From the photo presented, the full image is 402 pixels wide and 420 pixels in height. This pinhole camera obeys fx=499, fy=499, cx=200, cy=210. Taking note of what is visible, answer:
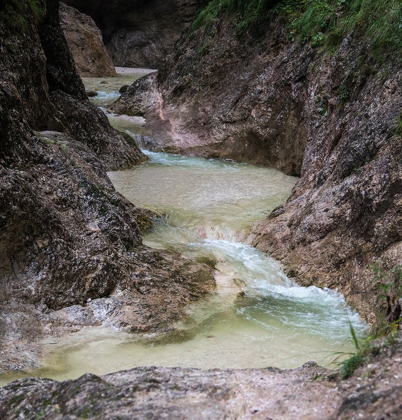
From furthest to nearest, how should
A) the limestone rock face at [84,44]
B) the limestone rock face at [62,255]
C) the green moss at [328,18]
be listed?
the limestone rock face at [84,44] → the green moss at [328,18] → the limestone rock face at [62,255]

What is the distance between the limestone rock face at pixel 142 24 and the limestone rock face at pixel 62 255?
19.0 meters

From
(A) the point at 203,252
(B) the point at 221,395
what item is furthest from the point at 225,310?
(B) the point at 221,395

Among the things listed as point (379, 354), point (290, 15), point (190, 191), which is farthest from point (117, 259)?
point (290, 15)

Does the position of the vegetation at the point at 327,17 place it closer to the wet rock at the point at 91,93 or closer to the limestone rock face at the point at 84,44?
the wet rock at the point at 91,93

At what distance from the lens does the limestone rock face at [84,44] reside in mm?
18125

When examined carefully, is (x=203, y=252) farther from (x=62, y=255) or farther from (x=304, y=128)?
(x=304, y=128)

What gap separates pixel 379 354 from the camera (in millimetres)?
2033

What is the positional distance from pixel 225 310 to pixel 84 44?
16325mm

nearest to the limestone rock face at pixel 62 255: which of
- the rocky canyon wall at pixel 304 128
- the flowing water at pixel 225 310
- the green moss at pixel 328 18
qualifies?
the flowing water at pixel 225 310

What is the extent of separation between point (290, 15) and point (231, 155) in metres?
3.14

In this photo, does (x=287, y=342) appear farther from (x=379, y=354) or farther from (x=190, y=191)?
(x=190, y=191)

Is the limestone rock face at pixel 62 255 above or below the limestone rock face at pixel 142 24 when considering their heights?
below

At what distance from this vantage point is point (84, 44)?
1845 cm

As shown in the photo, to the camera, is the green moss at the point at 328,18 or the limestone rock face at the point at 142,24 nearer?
the green moss at the point at 328,18
